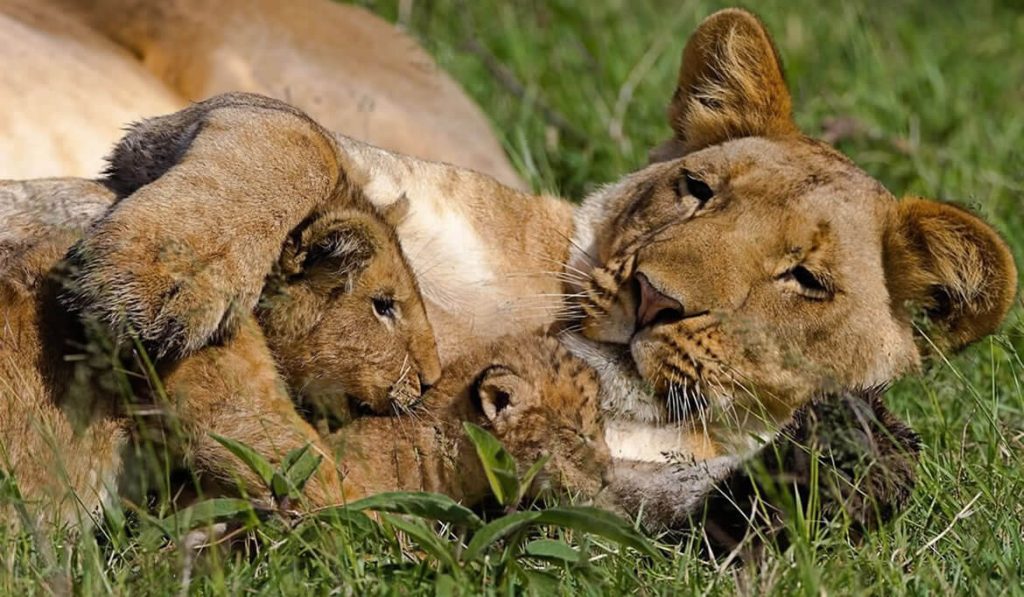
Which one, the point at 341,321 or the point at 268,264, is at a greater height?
the point at 268,264

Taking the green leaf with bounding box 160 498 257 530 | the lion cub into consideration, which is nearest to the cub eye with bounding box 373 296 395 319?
the lion cub

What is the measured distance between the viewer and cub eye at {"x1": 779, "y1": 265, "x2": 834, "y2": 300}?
13.4 ft

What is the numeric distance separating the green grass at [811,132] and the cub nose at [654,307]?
62 cm

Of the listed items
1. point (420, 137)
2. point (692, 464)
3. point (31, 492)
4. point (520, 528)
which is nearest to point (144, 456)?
point (31, 492)

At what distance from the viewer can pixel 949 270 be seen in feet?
13.7

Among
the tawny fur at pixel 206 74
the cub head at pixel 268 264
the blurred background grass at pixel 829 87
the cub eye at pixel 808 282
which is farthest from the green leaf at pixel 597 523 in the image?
the tawny fur at pixel 206 74

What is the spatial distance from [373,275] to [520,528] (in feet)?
3.10

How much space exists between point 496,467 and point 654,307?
2.60 feet

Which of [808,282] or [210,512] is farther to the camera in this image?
[808,282]

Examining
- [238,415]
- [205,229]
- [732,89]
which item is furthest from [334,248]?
[732,89]

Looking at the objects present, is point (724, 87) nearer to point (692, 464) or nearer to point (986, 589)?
point (692, 464)

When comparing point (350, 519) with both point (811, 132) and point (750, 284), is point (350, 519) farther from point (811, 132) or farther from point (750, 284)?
point (811, 132)

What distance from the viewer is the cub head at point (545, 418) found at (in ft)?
12.3

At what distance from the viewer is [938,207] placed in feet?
13.8
